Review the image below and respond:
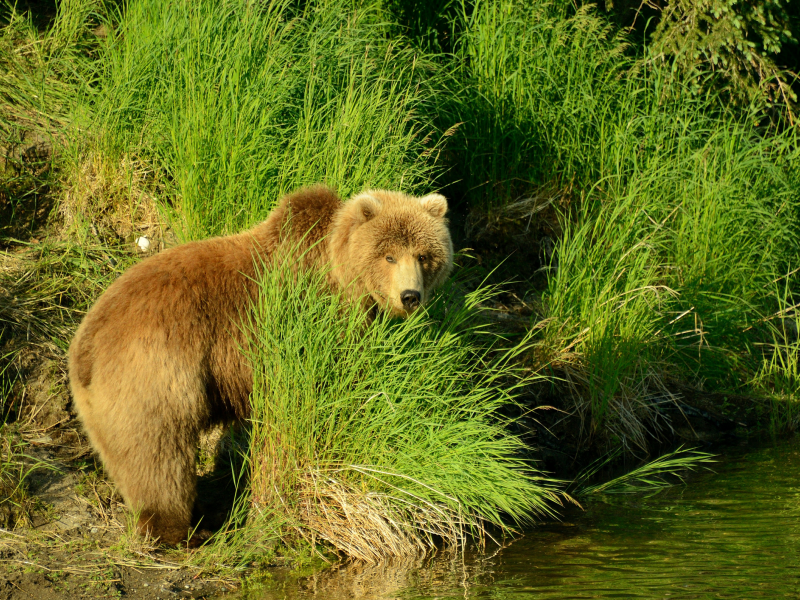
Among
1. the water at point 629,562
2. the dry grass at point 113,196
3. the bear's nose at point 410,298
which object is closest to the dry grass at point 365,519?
the water at point 629,562

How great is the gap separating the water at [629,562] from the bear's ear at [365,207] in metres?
2.00

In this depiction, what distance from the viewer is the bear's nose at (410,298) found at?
16.2 feet

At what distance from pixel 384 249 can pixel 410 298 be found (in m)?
0.38

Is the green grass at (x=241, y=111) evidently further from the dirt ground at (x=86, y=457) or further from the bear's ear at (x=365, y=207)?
the bear's ear at (x=365, y=207)

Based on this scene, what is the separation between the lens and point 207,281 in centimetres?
482

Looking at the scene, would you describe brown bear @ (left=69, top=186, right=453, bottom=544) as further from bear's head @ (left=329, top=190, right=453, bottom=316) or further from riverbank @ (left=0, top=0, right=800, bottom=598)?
riverbank @ (left=0, top=0, right=800, bottom=598)

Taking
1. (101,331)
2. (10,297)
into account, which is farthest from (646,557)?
(10,297)

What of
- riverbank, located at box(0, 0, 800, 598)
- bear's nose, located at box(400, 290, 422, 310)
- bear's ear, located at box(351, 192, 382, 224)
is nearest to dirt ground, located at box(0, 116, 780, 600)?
riverbank, located at box(0, 0, 800, 598)

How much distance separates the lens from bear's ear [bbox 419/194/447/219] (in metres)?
5.38

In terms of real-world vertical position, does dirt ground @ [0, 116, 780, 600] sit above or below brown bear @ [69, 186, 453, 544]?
below

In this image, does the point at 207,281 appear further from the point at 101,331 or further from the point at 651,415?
the point at 651,415

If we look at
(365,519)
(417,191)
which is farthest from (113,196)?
(365,519)

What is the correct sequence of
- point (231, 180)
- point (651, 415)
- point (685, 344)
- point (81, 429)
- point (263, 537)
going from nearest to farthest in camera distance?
point (263, 537) < point (81, 429) < point (231, 180) < point (651, 415) < point (685, 344)

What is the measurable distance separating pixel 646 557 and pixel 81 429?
348 cm
